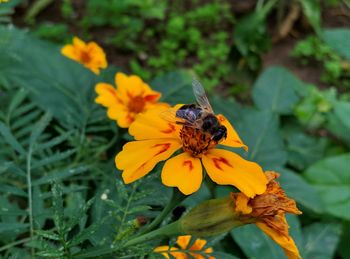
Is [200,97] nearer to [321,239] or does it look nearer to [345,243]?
[321,239]

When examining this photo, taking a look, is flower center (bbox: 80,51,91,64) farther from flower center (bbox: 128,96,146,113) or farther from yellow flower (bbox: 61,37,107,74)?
flower center (bbox: 128,96,146,113)

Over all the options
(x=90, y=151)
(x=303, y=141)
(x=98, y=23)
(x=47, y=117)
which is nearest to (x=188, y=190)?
(x=47, y=117)

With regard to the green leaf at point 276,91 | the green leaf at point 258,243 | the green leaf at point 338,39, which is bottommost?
the green leaf at point 258,243

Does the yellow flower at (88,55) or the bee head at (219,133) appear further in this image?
the yellow flower at (88,55)

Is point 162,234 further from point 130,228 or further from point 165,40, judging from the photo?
point 165,40

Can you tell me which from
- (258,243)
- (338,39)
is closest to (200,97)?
(258,243)

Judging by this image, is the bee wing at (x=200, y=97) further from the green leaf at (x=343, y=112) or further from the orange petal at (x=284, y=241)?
the green leaf at (x=343, y=112)

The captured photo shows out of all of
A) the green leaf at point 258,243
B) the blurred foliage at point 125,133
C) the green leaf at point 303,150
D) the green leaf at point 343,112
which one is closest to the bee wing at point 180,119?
the blurred foliage at point 125,133
